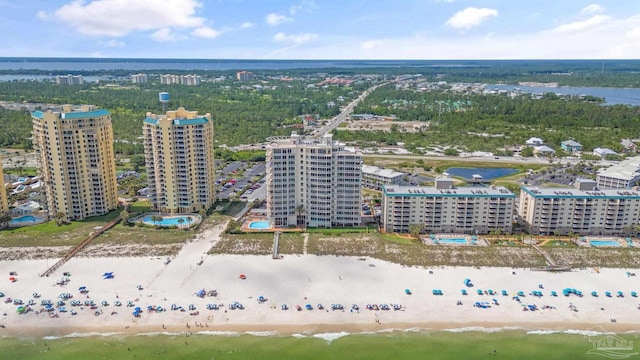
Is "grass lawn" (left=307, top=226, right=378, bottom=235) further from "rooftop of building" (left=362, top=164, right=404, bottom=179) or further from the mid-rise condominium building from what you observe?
"rooftop of building" (left=362, top=164, right=404, bottom=179)

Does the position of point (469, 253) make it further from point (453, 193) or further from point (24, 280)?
point (24, 280)

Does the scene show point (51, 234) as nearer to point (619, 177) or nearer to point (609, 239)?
point (609, 239)

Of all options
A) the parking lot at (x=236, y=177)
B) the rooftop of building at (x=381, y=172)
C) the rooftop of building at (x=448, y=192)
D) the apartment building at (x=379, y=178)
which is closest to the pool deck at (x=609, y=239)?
the rooftop of building at (x=448, y=192)

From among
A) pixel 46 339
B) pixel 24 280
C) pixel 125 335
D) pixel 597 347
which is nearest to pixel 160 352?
pixel 125 335

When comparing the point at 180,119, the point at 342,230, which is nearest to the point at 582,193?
the point at 342,230

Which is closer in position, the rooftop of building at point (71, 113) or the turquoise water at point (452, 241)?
the turquoise water at point (452, 241)

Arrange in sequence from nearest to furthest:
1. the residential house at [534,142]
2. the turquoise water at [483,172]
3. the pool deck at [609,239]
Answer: the pool deck at [609,239]
the turquoise water at [483,172]
the residential house at [534,142]

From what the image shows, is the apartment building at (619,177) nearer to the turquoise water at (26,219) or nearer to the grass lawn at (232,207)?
the grass lawn at (232,207)
